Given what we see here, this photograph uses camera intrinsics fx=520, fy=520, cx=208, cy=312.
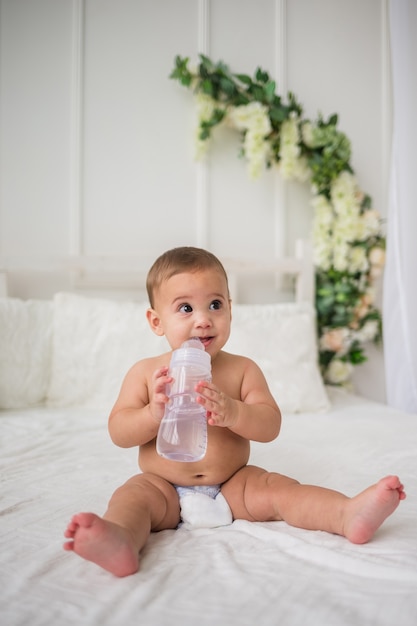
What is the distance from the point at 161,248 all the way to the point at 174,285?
57.1 inches

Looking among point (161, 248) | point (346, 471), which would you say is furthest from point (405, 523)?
point (161, 248)

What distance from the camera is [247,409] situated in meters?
0.87

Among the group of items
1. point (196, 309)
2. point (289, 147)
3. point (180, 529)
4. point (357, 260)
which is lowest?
point (180, 529)

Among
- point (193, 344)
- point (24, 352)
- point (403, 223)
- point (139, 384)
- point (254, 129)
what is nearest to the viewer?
point (193, 344)

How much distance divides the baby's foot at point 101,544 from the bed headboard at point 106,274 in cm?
159

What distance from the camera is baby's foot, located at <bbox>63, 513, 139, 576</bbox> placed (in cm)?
64

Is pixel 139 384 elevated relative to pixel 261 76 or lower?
lower

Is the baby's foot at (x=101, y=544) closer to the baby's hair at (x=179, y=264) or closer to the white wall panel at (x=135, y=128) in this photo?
the baby's hair at (x=179, y=264)

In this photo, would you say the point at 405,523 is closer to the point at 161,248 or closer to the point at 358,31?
the point at 161,248

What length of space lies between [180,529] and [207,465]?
0.11 m

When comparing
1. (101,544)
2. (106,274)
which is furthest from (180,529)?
(106,274)

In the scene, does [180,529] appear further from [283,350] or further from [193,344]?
[283,350]

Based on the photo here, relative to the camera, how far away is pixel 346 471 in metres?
1.18

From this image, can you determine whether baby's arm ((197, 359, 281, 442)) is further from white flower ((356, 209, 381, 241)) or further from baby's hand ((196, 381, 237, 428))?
white flower ((356, 209, 381, 241))
